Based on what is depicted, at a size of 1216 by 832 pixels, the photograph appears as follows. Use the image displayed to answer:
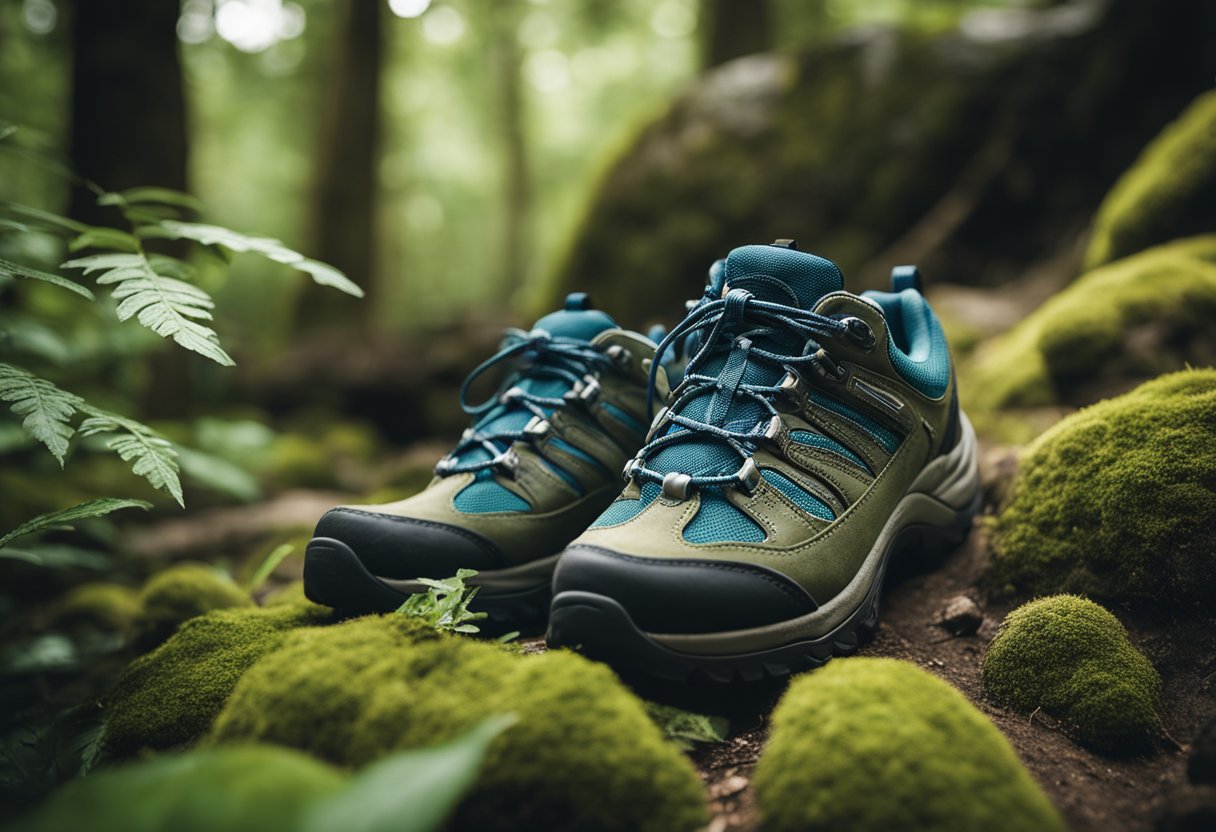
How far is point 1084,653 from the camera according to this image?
1.75 meters

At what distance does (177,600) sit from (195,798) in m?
2.13

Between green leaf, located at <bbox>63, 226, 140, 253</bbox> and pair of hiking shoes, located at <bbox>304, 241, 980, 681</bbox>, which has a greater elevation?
green leaf, located at <bbox>63, 226, 140, 253</bbox>

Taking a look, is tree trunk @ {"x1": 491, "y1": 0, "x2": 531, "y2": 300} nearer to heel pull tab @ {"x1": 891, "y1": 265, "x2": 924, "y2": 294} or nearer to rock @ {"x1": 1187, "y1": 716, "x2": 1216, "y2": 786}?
heel pull tab @ {"x1": 891, "y1": 265, "x2": 924, "y2": 294}

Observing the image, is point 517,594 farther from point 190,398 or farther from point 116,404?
point 190,398

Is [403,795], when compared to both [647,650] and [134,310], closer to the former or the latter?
[647,650]

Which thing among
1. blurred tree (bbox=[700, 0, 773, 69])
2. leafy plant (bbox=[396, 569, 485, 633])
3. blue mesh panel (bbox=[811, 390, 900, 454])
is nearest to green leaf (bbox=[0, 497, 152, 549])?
leafy plant (bbox=[396, 569, 485, 633])

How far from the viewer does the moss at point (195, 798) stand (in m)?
0.85

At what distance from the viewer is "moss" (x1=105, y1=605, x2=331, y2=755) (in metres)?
1.78

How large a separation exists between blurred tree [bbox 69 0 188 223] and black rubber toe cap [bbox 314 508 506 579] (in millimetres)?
3645

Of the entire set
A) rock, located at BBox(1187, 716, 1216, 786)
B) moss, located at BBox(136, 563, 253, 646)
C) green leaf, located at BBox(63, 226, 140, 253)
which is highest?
green leaf, located at BBox(63, 226, 140, 253)

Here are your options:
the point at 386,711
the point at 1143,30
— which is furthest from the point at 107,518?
the point at 1143,30

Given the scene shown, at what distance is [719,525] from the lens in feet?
5.91

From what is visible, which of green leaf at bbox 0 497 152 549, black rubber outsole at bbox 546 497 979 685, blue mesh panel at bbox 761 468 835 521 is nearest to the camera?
black rubber outsole at bbox 546 497 979 685

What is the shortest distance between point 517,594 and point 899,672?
3.55 ft
